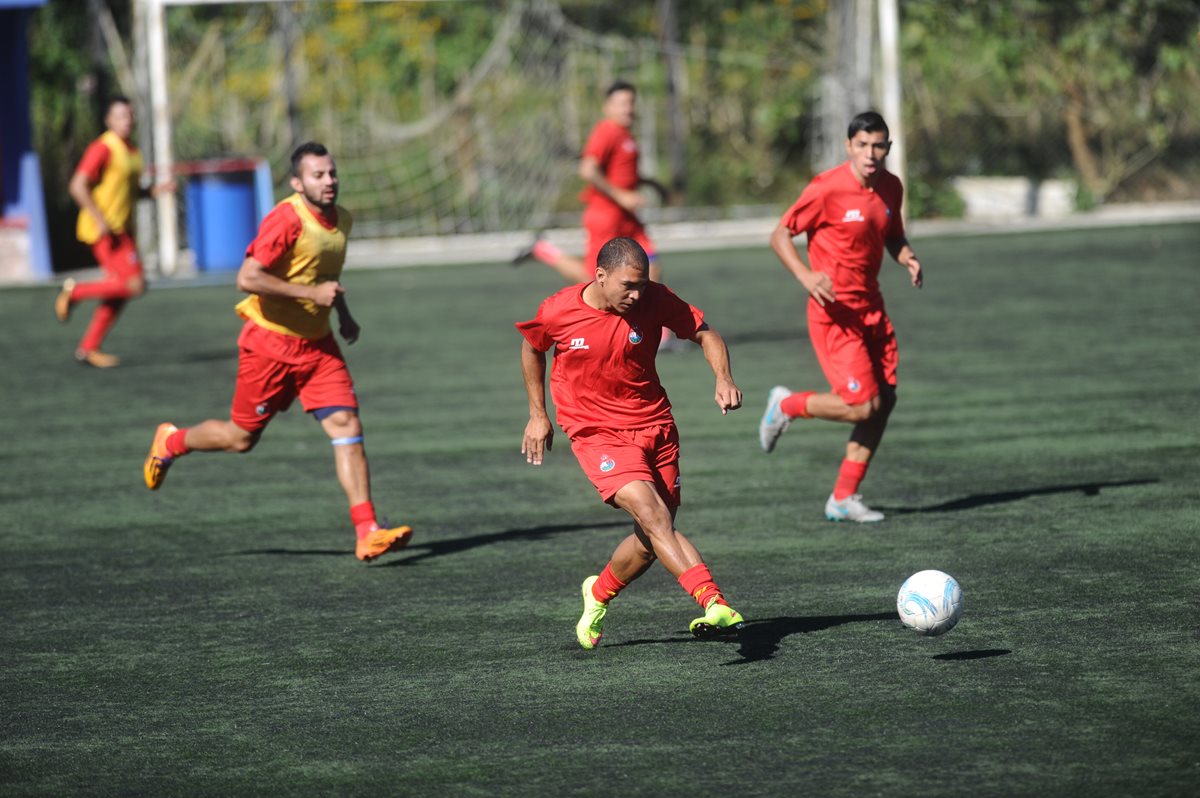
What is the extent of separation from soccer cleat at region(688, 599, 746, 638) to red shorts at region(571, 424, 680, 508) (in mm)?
584

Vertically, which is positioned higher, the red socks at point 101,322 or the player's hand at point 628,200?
the player's hand at point 628,200

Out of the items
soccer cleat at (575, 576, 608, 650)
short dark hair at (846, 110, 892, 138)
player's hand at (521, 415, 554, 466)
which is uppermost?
short dark hair at (846, 110, 892, 138)

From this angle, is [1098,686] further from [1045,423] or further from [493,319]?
[493,319]

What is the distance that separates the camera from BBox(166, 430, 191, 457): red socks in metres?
8.98

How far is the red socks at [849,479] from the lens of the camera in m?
8.56

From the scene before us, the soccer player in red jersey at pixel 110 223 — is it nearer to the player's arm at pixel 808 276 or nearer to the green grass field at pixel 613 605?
the green grass field at pixel 613 605

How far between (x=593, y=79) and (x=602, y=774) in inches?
927

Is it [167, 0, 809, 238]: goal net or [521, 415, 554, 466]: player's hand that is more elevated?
[521, 415, 554, 466]: player's hand

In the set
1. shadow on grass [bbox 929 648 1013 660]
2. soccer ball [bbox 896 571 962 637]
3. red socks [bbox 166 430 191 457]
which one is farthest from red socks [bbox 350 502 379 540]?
shadow on grass [bbox 929 648 1013 660]

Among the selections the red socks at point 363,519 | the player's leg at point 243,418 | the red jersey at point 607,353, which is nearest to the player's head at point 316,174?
the player's leg at point 243,418

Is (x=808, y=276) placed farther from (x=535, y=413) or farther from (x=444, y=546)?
(x=535, y=413)

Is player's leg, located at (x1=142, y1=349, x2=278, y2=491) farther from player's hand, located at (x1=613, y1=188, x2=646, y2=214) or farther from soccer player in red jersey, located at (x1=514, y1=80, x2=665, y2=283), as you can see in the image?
player's hand, located at (x1=613, y1=188, x2=646, y2=214)

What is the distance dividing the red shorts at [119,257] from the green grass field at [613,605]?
53.1 inches

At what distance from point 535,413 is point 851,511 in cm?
255
